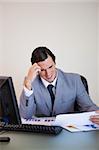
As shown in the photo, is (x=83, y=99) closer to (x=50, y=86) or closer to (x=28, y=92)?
(x=50, y=86)

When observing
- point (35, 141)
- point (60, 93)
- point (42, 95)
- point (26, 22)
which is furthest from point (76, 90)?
point (26, 22)

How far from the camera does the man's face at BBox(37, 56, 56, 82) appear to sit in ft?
6.63

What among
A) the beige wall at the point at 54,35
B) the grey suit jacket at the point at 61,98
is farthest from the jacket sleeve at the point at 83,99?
the beige wall at the point at 54,35

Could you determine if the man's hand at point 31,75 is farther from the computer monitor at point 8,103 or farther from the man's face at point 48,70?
the computer monitor at point 8,103

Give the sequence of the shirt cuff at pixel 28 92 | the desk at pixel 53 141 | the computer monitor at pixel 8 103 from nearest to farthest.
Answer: the desk at pixel 53 141 → the computer monitor at pixel 8 103 → the shirt cuff at pixel 28 92

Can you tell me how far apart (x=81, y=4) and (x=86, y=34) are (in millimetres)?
462

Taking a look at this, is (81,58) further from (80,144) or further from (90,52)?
(80,144)

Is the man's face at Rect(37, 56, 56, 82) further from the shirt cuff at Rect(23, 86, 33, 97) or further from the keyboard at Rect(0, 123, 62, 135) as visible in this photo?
the keyboard at Rect(0, 123, 62, 135)

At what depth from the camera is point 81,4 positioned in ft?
12.4

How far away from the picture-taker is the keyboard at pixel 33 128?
136 centimetres

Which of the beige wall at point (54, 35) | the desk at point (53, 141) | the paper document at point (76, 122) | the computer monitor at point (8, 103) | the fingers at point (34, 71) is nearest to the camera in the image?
the desk at point (53, 141)

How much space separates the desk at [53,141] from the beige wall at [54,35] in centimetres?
249

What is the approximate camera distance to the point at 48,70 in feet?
6.62

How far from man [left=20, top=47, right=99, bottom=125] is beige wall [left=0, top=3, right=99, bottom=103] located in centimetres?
173
